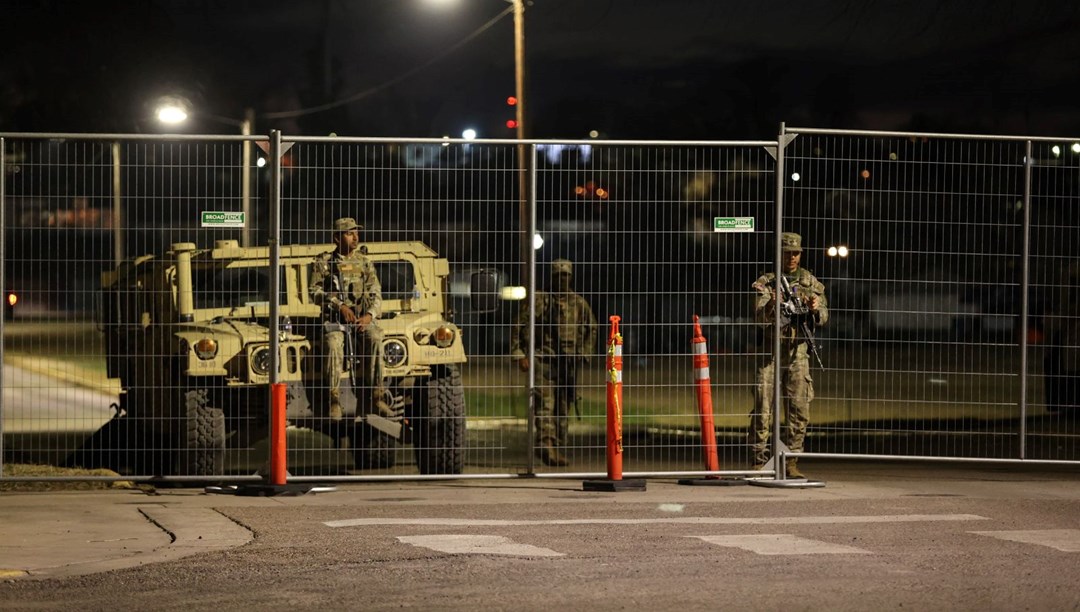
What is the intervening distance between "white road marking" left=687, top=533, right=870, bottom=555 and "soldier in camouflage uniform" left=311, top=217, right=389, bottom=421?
411 cm

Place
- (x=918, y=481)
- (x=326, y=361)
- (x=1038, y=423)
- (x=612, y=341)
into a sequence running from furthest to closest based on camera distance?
(x=1038, y=423)
(x=918, y=481)
(x=326, y=361)
(x=612, y=341)

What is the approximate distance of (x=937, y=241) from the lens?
13438 mm

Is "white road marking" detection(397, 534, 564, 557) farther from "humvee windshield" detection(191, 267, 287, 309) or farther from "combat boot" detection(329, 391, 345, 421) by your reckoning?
"humvee windshield" detection(191, 267, 287, 309)

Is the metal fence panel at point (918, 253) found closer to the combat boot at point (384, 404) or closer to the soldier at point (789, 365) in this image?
the soldier at point (789, 365)

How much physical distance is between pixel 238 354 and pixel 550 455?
3.06 metres

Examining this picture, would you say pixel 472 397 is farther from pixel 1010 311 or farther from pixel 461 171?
pixel 1010 311

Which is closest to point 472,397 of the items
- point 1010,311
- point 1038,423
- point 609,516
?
point 609,516

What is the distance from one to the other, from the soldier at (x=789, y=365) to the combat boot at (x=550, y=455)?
190 centimetres

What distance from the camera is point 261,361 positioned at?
13336mm

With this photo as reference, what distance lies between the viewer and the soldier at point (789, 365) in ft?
44.2

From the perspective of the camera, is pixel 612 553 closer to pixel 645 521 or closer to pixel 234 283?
pixel 645 521

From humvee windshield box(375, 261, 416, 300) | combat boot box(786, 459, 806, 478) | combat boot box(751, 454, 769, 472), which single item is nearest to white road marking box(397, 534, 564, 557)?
combat boot box(751, 454, 769, 472)

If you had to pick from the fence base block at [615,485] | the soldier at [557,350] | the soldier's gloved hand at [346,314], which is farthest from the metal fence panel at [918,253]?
the soldier's gloved hand at [346,314]

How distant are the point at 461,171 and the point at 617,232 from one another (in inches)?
50.8
